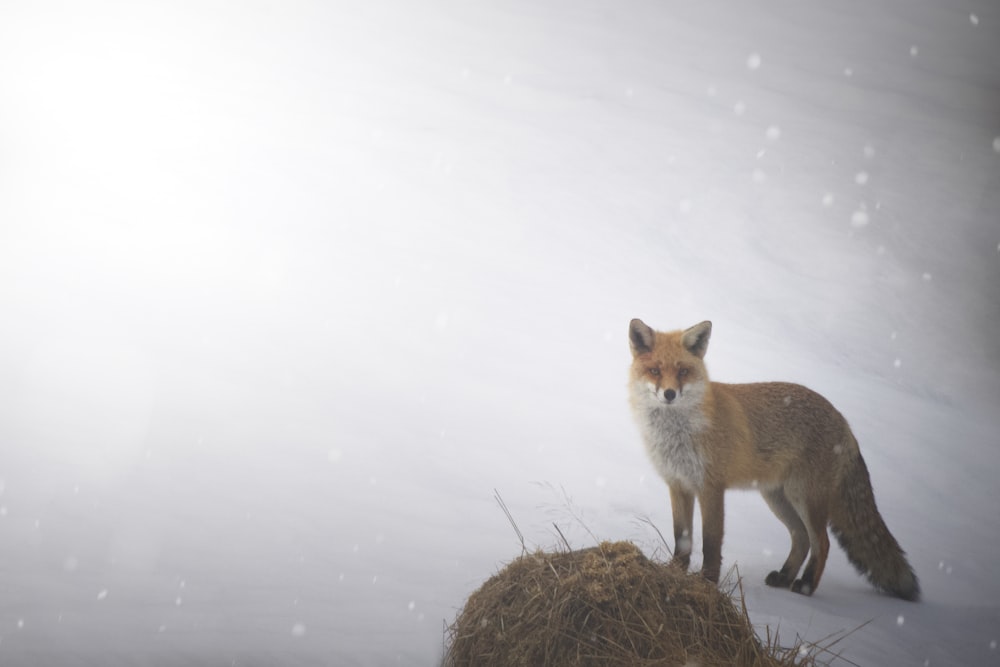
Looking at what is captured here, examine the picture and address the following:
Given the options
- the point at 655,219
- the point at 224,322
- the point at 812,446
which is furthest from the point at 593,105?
the point at 812,446

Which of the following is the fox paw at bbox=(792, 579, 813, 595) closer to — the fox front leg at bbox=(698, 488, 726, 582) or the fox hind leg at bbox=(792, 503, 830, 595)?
the fox hind leg at bbox=(792, 503, 830, 595)

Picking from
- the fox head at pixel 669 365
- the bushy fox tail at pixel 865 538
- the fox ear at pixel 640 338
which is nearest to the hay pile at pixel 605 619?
the fox head at pixel 669 365

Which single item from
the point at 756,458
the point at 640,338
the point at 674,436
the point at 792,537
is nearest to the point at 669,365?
the point at 640,338

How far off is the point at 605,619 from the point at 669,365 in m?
1.29

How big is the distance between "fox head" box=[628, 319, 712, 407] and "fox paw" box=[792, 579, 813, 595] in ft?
3.95

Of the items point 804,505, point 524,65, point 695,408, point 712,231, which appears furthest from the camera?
point 524,65

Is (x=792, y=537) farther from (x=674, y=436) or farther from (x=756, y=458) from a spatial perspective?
(x=674, y=436)

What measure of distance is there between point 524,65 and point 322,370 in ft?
30.2

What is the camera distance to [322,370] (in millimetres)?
7922

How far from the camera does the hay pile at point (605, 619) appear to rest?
250cm

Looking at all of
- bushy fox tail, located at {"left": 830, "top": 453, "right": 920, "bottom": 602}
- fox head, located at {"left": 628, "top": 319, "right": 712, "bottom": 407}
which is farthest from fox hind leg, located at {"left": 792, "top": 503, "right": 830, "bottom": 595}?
fox head, located at {"left": 628, "top": 319, "right": 712, "bottom": 407}

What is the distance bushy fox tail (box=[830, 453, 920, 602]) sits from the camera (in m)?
3.79

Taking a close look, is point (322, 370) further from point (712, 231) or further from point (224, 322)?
point (712, 231)

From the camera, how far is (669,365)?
11.1ft
